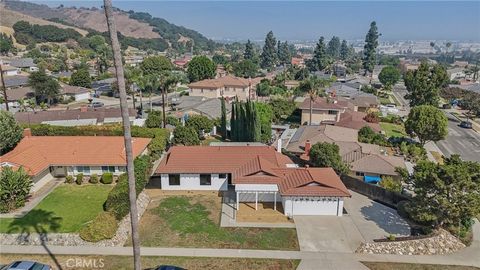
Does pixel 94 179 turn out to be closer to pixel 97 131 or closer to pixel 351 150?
pixel 97 131

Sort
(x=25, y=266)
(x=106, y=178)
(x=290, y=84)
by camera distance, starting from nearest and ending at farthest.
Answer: (x=25, y=266) → (x=106, y=178) → (x=290, y=84)

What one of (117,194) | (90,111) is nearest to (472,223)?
(117,194)

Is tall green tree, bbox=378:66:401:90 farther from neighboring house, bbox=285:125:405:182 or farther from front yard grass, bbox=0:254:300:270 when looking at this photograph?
front yard grass, bbox=0:254:300:270

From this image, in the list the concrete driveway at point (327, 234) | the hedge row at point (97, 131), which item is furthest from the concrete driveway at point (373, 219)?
the hedge row at point (97, 131)

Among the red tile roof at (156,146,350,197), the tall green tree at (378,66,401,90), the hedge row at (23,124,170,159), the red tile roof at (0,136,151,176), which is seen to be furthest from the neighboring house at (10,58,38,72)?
the tall green tree at (378,66,401,90)

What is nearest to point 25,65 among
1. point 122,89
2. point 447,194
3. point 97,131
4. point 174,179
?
point 97,131
